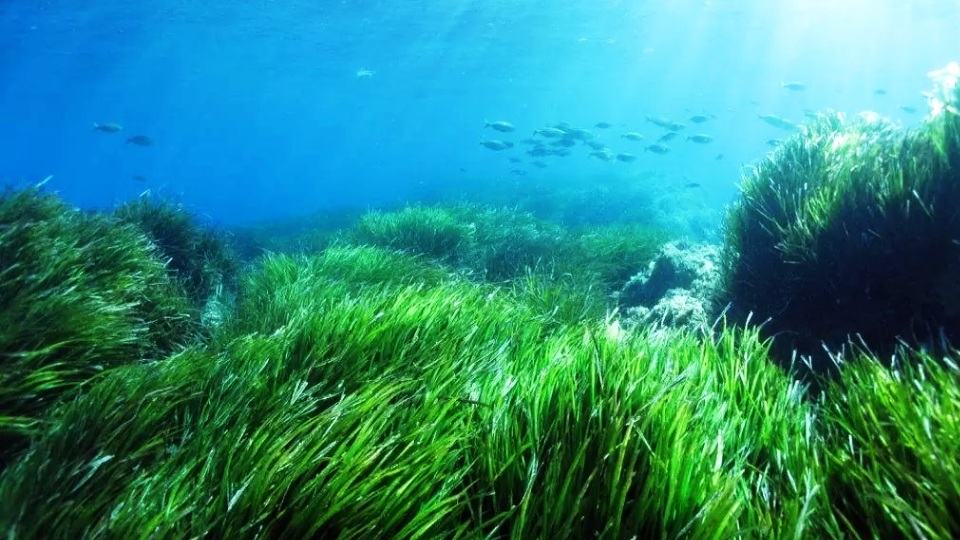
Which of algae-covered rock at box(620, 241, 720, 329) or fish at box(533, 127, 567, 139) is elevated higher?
algae-covered rock at box(620, 241, 720, 329)

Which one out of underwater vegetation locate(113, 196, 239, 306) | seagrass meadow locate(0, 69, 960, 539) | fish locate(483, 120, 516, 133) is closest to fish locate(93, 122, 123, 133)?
fish locate(483, 120, 516, 133)

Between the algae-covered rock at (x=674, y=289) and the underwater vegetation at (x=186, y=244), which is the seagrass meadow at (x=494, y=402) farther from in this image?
the underwater vegetation at (x=186, y=244)

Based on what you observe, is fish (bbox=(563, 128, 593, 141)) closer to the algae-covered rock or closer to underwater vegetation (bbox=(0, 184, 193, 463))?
the algae-covered rock

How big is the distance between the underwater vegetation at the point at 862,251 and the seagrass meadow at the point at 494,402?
2 centimetres

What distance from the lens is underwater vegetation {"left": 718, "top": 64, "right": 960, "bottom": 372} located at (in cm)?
372

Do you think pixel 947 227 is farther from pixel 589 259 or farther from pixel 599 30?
pixel 599 30

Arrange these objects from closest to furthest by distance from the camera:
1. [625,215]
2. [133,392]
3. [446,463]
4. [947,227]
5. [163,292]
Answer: [446,463], [133,392], [947,227], [163,292], [625,215]

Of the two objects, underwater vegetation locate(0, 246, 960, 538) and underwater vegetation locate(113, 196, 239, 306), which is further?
underwater vegetation locate(113, 196, 239, 306)

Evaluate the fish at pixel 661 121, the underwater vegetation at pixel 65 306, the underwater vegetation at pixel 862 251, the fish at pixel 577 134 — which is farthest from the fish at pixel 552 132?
the underwater vegetation at pixel 65 306

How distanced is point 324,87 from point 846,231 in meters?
79.6

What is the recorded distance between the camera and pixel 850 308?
13.6 ft

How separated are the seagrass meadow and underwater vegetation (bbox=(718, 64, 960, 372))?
0.02 m

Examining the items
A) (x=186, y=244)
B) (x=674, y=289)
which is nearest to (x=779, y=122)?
(x=674, y=289)

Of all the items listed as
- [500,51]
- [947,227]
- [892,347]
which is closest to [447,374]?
[892,347]
